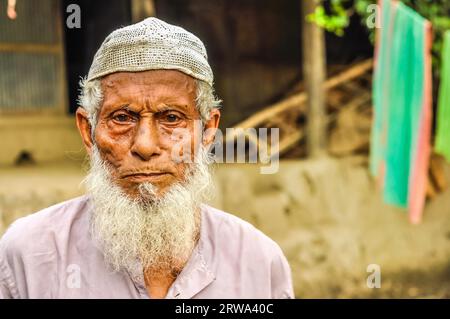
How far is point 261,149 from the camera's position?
7.17 m

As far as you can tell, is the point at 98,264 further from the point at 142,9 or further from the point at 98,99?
the point at 142,9

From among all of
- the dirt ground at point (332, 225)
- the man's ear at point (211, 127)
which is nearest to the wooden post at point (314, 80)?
the dirt ground at point (332, 225)

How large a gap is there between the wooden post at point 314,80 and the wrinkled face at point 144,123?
15.4 feet

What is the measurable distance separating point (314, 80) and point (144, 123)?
484cm

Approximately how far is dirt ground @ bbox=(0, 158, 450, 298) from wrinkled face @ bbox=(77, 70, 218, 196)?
13.5 feet

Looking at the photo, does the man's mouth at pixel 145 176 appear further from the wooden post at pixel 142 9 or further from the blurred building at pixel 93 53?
the blurred building at pixel 93 53

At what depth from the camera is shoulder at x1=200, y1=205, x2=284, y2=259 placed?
222 centimetres

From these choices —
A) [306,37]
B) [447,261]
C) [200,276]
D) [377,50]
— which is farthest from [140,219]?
[447,261]

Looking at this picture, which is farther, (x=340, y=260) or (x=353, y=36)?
(x=353, y=36)

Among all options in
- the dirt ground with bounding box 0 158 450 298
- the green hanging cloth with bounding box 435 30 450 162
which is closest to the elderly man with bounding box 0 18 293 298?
the green hanging cloth with bounding box 435 30 450 162

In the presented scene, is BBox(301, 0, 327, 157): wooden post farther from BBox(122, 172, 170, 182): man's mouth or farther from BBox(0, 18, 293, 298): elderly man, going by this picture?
BBox(122, 172, 170, 182): man's mouth

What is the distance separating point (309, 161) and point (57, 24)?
3159 mm

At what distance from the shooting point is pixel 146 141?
2113 millimetres

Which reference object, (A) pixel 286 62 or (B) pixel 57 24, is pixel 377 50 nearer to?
(A) pixel 286 62
